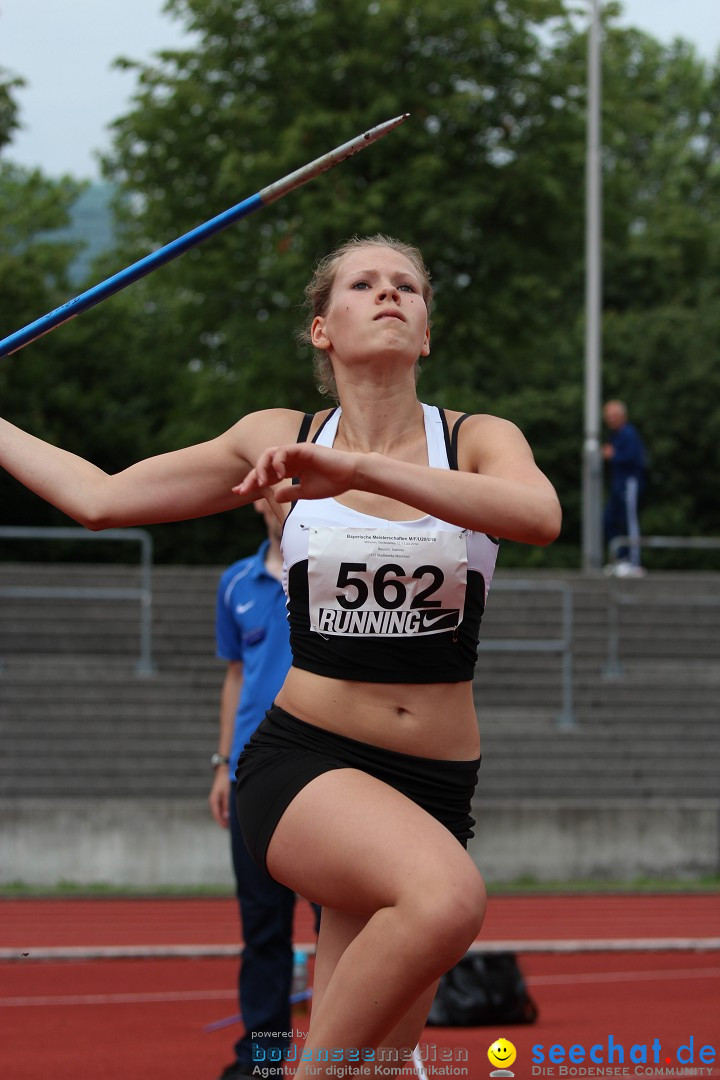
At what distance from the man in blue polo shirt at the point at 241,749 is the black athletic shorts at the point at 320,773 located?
177cm

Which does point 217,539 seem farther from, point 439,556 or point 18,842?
point 439,556

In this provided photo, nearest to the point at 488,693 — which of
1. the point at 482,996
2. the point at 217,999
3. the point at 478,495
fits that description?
the point at 217,999

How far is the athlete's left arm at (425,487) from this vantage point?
2.92 m

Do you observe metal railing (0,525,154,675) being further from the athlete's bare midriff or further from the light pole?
the athlete's bare midriff

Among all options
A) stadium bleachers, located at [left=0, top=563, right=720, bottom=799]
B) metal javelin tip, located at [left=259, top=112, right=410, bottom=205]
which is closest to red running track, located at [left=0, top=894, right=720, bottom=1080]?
stadium bleachers, located at [left=0, top=563, right=720, bottom=799]

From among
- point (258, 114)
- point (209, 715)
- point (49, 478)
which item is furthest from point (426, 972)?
point (258, 114)

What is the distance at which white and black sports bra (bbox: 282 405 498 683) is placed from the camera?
316cm

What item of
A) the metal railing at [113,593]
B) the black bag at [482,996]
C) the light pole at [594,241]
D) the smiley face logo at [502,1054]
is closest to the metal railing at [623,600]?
the light pole at [594,241]

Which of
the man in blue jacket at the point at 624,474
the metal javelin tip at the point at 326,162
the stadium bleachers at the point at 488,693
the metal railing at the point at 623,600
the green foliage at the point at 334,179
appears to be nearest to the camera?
the metal javelin tip at the point at 326,162

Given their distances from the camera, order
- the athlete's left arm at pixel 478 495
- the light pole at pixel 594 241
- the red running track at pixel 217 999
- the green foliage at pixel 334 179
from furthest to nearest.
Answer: the green foliage at pixel 334 179, the light pole at pixel 594 241, the red running track at pixel 217 999, the athlete's left arm at pixel 478 495

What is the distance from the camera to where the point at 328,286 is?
3.65 meters

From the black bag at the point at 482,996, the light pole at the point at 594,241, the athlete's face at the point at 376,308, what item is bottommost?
the black bag at the point at 482,996

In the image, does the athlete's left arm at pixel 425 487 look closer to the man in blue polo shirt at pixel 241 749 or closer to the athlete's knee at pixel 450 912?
the athlete's knee at pixel 450 912

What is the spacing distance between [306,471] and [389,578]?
12.6 inches
